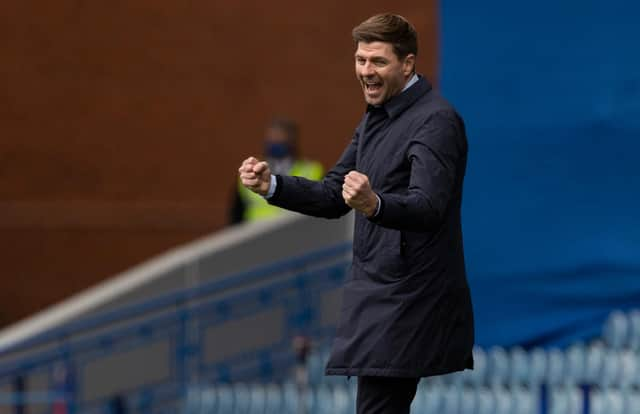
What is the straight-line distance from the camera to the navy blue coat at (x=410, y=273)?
4039 millimetres

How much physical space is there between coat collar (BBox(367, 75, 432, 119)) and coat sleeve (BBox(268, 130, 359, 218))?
232mm

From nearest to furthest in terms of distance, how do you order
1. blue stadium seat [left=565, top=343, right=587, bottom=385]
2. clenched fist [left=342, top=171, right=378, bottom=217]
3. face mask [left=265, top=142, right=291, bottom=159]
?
1. clenched fist [left=342, top=171, right=378, bottom=217]
2. blue stadium seat [left=565, top=343, right=587, bottom=385]
3. face mask [left=265, top=142, right=291, bottom=159]

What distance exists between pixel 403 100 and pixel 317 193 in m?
0.40

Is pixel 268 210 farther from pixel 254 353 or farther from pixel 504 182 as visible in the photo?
pixel 504 182

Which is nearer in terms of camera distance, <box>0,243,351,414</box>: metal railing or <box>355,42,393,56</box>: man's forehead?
<box>355,42,393,56</box>: man's forehead

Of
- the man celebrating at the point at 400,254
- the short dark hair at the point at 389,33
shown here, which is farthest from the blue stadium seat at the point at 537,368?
the short dark hair at the point at 389,33

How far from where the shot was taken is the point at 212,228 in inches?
463

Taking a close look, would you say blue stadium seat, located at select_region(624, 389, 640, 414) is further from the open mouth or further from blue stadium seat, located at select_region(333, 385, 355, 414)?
the open mouth

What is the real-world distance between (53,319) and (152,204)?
3.21 meters

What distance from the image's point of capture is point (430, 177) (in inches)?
155

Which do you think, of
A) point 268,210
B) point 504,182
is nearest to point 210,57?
point 268,210

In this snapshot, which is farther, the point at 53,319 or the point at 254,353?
the point at 254,353

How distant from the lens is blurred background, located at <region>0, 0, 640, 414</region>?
802cm

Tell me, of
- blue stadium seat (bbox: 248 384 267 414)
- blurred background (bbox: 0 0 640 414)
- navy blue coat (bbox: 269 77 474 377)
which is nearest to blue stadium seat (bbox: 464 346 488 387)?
blurred background (bbox: 0 0 640 414)
